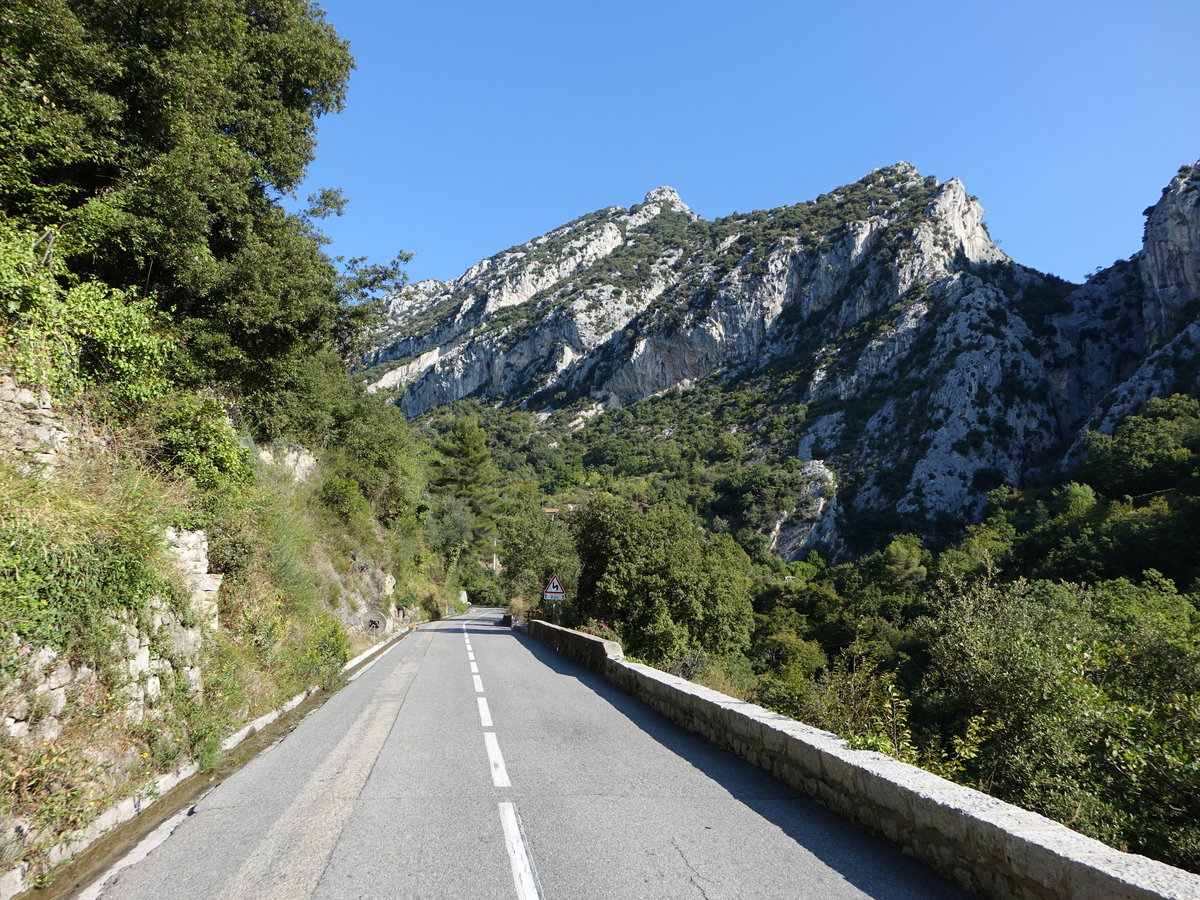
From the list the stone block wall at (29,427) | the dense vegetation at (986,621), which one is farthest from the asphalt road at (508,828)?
the stone block wall at (29,427)

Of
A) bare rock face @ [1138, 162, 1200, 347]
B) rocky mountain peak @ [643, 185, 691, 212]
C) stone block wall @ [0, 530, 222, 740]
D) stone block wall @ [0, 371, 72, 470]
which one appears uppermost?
rocky mountain peak @ [643, 185, 691, 212]

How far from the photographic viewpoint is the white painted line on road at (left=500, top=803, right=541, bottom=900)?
128 inches

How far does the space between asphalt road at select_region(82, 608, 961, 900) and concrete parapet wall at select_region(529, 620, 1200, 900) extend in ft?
0.47

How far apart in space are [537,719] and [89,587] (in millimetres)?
5164

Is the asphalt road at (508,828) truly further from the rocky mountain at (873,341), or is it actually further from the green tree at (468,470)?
the green tree at (468,470)

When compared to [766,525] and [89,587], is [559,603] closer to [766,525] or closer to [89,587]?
[89,587]

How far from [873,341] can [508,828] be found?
95163mm

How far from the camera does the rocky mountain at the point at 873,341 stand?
68750 millimetres

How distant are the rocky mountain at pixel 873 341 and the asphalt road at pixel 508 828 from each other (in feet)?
117

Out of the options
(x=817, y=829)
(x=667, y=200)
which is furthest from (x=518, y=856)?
(x=667, y=200)

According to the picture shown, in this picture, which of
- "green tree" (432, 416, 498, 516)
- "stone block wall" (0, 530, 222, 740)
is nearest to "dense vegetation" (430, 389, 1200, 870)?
"stone block wall" (0, 530, 222, 740)

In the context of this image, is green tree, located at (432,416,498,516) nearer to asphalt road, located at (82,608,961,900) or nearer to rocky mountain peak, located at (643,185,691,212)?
asphalt road, located at (82,608,961,900)

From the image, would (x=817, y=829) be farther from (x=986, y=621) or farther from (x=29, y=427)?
(x=29, y=427)

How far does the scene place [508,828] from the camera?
13.7 feet
